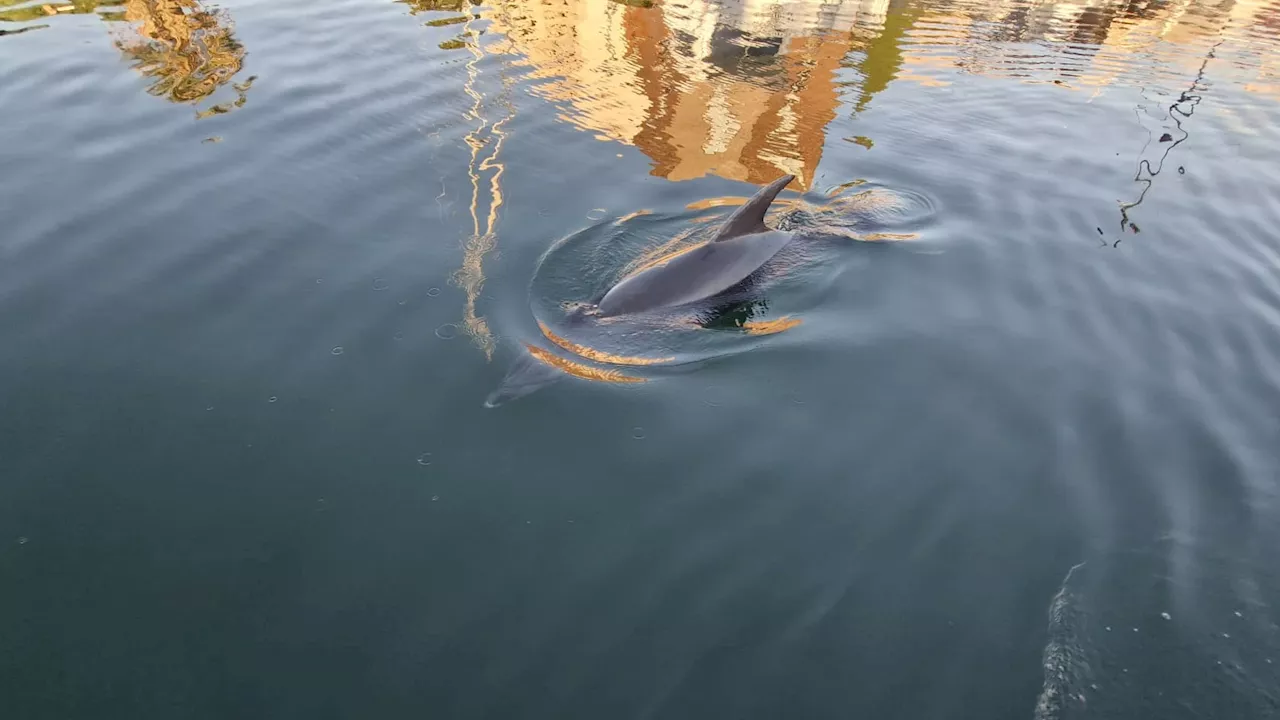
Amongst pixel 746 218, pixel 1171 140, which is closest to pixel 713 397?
pixel 746 218

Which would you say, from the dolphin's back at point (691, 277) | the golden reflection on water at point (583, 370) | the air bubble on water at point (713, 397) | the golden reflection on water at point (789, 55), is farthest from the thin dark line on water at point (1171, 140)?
the golden reflection on water at point (583, 370)

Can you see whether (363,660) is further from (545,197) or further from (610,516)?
(545,197)

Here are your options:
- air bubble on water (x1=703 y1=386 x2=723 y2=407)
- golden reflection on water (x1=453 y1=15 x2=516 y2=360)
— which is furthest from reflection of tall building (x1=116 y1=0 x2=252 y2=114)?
air bubble on water (x1=703 y1=386 x2=723 y2=407)

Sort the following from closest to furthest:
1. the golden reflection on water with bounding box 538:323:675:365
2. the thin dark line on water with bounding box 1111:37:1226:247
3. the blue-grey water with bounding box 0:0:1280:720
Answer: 1. the blue-grey water with bounding box 0:0:1280:720
2. the golden reflection on water with bounding box 538:323:675:365
3. the thin dark line on water with bounding box 1111:37:1226:247

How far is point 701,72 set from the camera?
16.2 metres

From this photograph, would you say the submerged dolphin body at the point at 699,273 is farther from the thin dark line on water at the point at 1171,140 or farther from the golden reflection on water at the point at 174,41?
the golden reflection on water at the point at 174,41

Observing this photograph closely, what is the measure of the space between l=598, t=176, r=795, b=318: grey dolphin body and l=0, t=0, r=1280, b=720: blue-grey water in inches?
15.0

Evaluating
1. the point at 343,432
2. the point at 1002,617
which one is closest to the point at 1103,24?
the point at 1002,617

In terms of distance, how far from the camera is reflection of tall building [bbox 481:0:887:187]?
12820mm

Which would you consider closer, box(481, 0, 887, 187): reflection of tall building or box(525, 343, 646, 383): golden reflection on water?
box(525, 343, 646, 383): golden reflection on water

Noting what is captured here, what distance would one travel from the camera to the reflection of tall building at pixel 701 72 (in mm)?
12820

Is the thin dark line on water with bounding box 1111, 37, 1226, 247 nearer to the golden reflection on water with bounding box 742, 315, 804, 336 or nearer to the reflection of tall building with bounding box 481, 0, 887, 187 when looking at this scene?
the reflection of tall building with bounding box 481, 0, 887, 187

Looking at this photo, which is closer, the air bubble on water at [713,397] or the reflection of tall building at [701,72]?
the air bubble on water at [713,397]

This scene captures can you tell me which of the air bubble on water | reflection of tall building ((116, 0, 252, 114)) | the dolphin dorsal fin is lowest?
the air bubble on water
